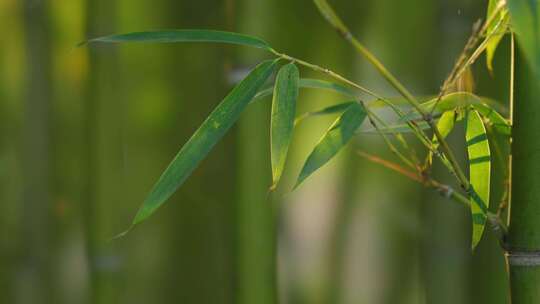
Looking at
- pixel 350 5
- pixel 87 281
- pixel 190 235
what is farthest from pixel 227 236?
pixel 350 5

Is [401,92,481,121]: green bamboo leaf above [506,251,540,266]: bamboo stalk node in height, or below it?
above

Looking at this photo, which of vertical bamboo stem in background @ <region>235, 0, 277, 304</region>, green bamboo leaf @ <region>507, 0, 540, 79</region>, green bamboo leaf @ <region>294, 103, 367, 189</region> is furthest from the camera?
vertical bamboo stem in background @ <region>235, 0, 277, 304</region>

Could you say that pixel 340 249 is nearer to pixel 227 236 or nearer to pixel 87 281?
pixel 227 236

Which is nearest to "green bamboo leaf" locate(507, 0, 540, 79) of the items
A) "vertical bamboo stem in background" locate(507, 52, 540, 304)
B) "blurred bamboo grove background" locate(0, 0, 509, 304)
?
"vertical bamboo stem in background" locate(507, 52, 540, 304)

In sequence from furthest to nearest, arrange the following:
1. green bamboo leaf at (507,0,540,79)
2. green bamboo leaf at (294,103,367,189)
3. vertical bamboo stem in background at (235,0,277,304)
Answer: vertical bamboo stem in background at (235,0,277,304) → green bamboo leaf at (294,103,367,189) → green bamboo leaf at (507,0,540,79)

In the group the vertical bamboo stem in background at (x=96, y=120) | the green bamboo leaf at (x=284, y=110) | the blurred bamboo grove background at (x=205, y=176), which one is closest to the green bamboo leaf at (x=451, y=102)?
the green bamboo leaf at (x=284, y=110)

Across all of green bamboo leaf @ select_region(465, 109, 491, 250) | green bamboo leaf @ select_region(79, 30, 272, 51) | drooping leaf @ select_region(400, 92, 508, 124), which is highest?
green bamboo leaf @ select_region(79, 30, 272, 51)

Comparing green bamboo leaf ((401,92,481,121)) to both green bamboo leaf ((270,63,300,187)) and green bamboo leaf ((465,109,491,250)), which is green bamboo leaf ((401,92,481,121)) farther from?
green bamboo leaf ((270,63,300,187))
